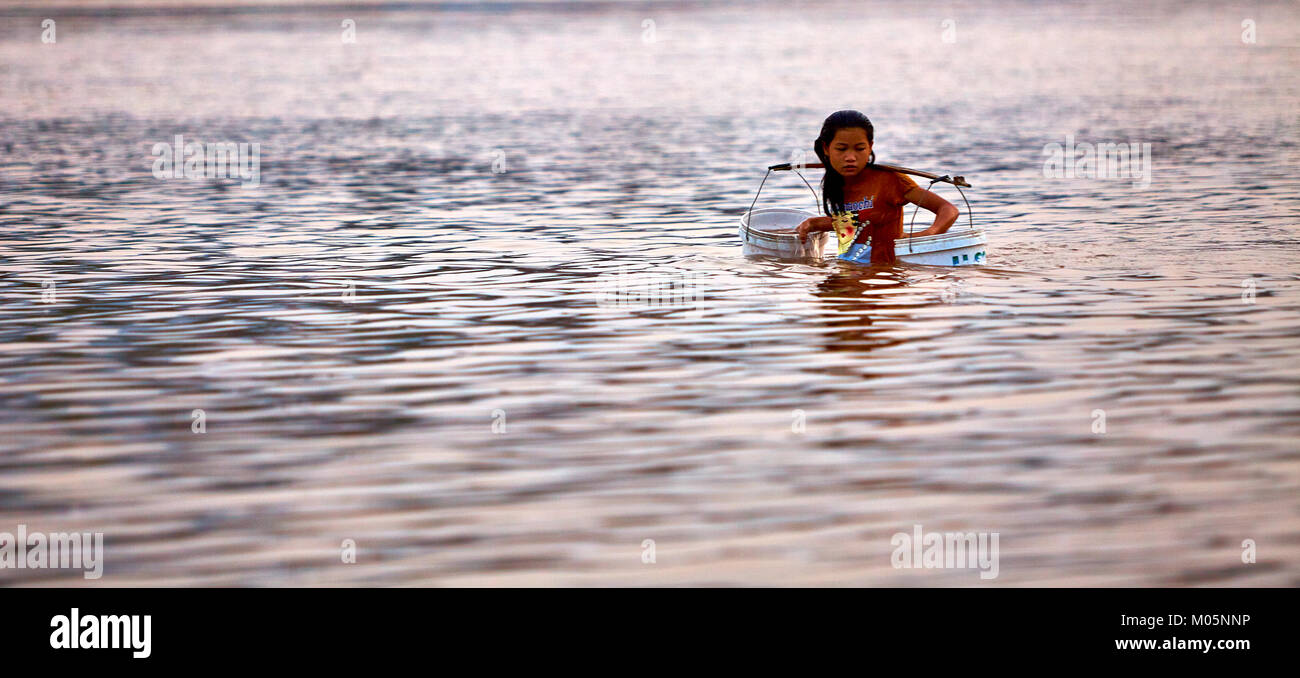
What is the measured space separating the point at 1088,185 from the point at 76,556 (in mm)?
15692

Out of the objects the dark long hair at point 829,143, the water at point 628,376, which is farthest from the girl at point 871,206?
the water at point 628,376

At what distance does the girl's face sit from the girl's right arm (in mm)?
518

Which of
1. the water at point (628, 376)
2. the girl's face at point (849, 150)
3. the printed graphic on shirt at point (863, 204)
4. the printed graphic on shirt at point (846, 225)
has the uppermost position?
the girl's face at point (849, 150)

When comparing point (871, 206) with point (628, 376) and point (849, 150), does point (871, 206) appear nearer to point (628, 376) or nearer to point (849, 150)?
point (849, 150)

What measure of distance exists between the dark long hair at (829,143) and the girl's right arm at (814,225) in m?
0.07

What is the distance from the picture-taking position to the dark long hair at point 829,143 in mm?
13055

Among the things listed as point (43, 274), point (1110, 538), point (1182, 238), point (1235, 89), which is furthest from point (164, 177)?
point (1235, 89)

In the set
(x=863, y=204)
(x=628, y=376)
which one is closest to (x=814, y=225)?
(x=863, y=204)

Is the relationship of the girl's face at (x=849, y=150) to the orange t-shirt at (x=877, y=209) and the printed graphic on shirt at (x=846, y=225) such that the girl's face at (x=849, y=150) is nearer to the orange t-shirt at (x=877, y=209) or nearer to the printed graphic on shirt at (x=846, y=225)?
the orange t-shirt at (x=877, y=209)

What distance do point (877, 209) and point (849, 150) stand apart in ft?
2.04

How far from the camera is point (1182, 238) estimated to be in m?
15.0

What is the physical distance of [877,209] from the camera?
13586 millimetres
